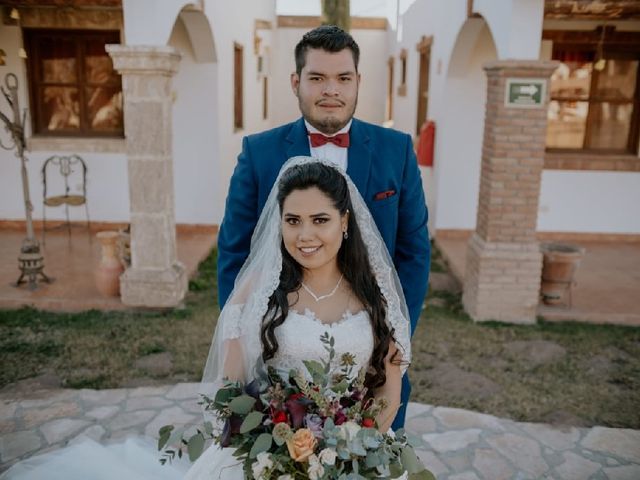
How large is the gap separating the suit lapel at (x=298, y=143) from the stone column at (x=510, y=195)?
394 cm

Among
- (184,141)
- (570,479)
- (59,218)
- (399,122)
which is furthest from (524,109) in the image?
(399,122)

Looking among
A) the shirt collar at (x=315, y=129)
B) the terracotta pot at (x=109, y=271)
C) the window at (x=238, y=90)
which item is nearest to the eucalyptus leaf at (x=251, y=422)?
the shirt collar at (x=315, y=129)

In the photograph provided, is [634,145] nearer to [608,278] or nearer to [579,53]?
[579,53]

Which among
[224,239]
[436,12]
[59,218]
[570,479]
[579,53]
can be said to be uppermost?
[436,12]

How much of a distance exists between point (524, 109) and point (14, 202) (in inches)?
281

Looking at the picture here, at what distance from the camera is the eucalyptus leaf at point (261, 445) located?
1903 mm

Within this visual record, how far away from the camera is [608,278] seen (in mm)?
7645

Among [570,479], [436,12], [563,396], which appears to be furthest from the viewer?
[436,12]

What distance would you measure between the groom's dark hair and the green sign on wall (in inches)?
158

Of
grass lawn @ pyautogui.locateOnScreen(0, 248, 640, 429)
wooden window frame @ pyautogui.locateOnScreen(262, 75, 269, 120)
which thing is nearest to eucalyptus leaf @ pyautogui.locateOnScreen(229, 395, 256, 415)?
grass lawn @ pyautogui.locateOnScreen(0, 248, 640, 429)

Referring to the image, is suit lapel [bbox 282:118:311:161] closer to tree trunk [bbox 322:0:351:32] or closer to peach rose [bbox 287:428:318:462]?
peach rose [bbox 287:428:318:462]

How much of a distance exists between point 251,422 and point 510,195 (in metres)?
4.76

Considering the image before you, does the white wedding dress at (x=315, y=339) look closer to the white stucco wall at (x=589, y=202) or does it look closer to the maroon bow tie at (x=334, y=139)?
the maroon bow tie at (x=334, y=139)

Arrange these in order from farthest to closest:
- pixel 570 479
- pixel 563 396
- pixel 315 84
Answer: pixel 563 396
pixel 570 479
pixel 315 84
